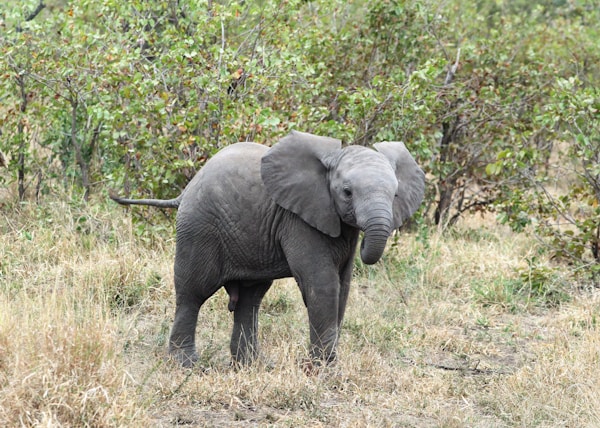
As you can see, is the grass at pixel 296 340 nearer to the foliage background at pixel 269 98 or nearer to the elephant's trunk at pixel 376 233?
the foliage background at pixel 269 98

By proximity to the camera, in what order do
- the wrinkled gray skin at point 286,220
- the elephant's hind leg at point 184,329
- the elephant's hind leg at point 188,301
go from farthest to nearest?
the elephant's hind leg at point 184,329 → the elephant's hind leg at point 188,301 → the wrinkled gray skin at point 286,220

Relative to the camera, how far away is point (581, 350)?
19.3 feet

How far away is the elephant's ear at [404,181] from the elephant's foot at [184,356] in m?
1.58

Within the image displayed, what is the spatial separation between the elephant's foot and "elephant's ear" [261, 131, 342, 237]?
1.17 meters

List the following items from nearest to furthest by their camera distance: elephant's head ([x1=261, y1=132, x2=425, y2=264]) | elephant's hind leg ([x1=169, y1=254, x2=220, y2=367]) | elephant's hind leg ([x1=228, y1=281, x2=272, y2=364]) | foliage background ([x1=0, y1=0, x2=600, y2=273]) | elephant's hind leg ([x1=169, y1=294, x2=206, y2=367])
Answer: elephant's head ([x1=261, y1=132, x2=425, y2=264]), elephant's hind leg ([x1=169, y1=254, x2=220, y2=367]), elephant's hind leg ([x1=169, y1=294, x2=206, y2=367]), elephant's hind leg ([x1=228, y1=281, x2=272, y2=364]), foliage background ([x1=0, y1=0, x2=600, y2=273])

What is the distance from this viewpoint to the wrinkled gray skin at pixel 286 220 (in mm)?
5348

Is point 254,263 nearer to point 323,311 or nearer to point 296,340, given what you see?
point 323,311

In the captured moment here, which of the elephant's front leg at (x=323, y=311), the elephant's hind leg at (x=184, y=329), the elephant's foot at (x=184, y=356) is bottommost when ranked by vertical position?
the elephant's foot at (x=184, y=356)

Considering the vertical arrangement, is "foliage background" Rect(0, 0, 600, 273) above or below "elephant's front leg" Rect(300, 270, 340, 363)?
above

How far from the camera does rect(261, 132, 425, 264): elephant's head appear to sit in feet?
16.5

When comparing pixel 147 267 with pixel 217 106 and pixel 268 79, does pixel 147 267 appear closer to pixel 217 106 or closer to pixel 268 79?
pixel 217 106

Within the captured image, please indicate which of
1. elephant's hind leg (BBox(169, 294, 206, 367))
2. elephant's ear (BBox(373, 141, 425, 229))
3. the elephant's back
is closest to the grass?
elephant's hind leg (BBox(169, 294, 206, 367))

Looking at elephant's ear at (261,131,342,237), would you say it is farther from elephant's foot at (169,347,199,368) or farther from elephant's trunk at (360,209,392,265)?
elephant's foot at (169,347,199,368)

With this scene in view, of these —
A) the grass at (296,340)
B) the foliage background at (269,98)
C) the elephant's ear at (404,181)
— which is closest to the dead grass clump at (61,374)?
the grass at (296,340)
